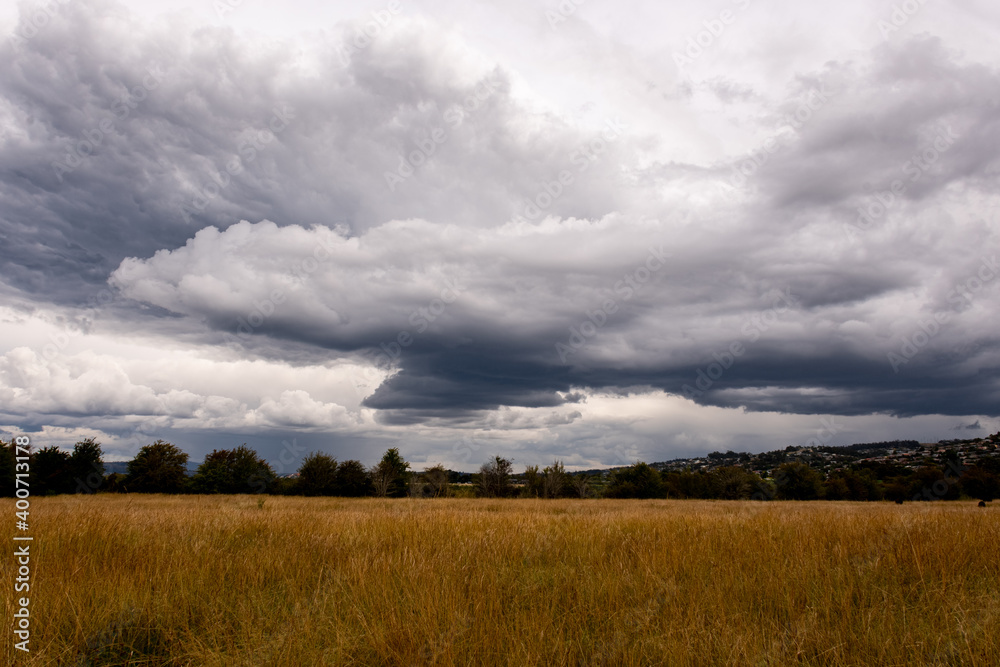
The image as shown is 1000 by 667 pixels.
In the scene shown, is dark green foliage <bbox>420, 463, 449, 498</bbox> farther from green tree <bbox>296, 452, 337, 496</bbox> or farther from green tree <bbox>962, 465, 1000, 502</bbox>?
green tree <bbox>962, 465, 1000, 502</bbox>

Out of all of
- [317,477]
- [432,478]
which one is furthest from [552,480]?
[317,477]

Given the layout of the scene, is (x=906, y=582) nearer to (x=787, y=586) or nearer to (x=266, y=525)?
(x=787, y=586)

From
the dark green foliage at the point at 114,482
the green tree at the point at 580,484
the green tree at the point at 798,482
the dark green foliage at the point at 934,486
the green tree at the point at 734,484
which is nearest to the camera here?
the dark green foliage at the point at 934,486

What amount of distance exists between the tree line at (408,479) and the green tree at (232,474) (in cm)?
11

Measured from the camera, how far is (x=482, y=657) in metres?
3.34

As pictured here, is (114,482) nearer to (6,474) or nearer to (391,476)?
(6,474)

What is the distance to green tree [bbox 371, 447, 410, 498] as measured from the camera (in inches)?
2086

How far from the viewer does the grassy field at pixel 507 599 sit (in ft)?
11.1

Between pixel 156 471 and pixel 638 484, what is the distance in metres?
58.2

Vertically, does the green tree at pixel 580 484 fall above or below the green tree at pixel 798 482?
above

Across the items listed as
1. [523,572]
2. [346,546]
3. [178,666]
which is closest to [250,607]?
[178,666]

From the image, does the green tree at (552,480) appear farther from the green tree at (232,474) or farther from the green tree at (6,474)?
the green tree at (6,474)

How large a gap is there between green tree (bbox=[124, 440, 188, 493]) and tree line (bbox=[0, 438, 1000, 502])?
9 cm

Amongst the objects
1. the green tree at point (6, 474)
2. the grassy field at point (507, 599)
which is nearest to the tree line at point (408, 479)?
the green tree at point (6, 474)
